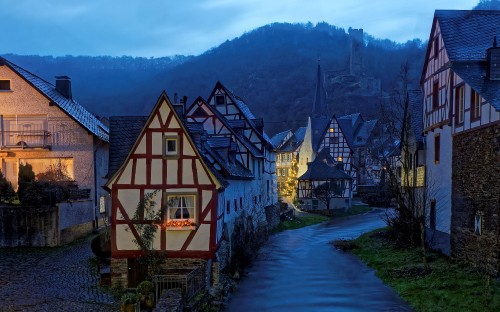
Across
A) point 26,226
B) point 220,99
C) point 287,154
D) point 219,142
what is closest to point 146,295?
point 219,142

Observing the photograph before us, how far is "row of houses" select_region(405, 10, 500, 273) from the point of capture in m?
17.7

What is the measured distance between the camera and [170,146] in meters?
18.0

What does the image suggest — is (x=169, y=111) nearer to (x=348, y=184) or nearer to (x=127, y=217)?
(x=127, y=217)

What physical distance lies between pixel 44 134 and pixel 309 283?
18140 mm

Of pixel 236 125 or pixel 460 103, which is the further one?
pixel 236 125

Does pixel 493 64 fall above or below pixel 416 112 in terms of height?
above

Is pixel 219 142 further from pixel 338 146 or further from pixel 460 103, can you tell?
pixel 338 146

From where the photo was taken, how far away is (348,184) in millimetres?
51000

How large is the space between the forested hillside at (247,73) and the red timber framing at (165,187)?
54635 mm

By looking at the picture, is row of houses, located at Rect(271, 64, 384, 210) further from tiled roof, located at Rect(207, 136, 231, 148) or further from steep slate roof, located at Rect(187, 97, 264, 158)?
tiled roof, located at Rect(207, 136, 231, 148)

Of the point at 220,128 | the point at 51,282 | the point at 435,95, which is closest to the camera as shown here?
the point at 51,282

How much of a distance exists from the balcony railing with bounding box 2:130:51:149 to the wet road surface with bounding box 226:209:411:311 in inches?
581

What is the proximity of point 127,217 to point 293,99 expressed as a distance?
92794 millimetres

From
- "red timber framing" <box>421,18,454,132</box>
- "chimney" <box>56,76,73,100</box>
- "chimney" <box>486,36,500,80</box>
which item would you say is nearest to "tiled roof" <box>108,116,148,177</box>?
"chimney" <box>56,76,73,100</box>
